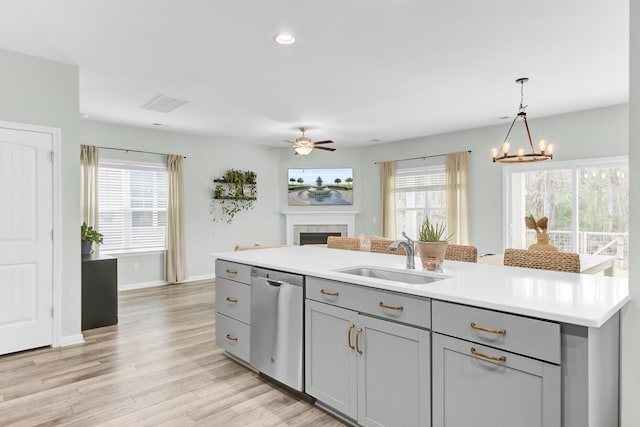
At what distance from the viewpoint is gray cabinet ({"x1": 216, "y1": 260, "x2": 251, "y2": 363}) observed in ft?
9.73

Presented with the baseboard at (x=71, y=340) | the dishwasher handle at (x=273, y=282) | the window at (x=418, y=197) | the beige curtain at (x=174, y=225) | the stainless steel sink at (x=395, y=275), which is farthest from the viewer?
the window at (x=418, y=197)

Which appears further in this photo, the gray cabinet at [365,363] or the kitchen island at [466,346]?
the gray cabinet at [365,363]

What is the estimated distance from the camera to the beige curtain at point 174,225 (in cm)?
660

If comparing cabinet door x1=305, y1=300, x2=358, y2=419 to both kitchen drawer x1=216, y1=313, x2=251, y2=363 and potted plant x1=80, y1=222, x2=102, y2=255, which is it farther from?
potted plant x1=80, y1=222, x2=102, y2=255

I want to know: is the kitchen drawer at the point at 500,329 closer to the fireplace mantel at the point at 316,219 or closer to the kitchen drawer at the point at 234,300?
the kitchen drawer at the point at 234,300

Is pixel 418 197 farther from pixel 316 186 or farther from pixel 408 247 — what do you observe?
pixel 408 247

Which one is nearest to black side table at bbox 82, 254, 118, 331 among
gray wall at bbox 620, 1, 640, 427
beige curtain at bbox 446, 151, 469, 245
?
gray wall at bbox 620, 1, 640, 427

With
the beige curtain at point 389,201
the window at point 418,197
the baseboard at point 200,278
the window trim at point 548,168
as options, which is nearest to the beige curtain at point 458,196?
the window at point 418,197

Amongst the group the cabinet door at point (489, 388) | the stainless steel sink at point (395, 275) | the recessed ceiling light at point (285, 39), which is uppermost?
the recessed ceiling light at point (285, 39)

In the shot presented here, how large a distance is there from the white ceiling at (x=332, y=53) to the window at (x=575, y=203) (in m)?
0.94

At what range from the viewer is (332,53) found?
3391mm

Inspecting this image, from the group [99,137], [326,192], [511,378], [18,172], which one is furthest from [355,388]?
[326,192]

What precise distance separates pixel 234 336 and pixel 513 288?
2.14 meters

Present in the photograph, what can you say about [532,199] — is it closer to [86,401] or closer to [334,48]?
[334,48]
